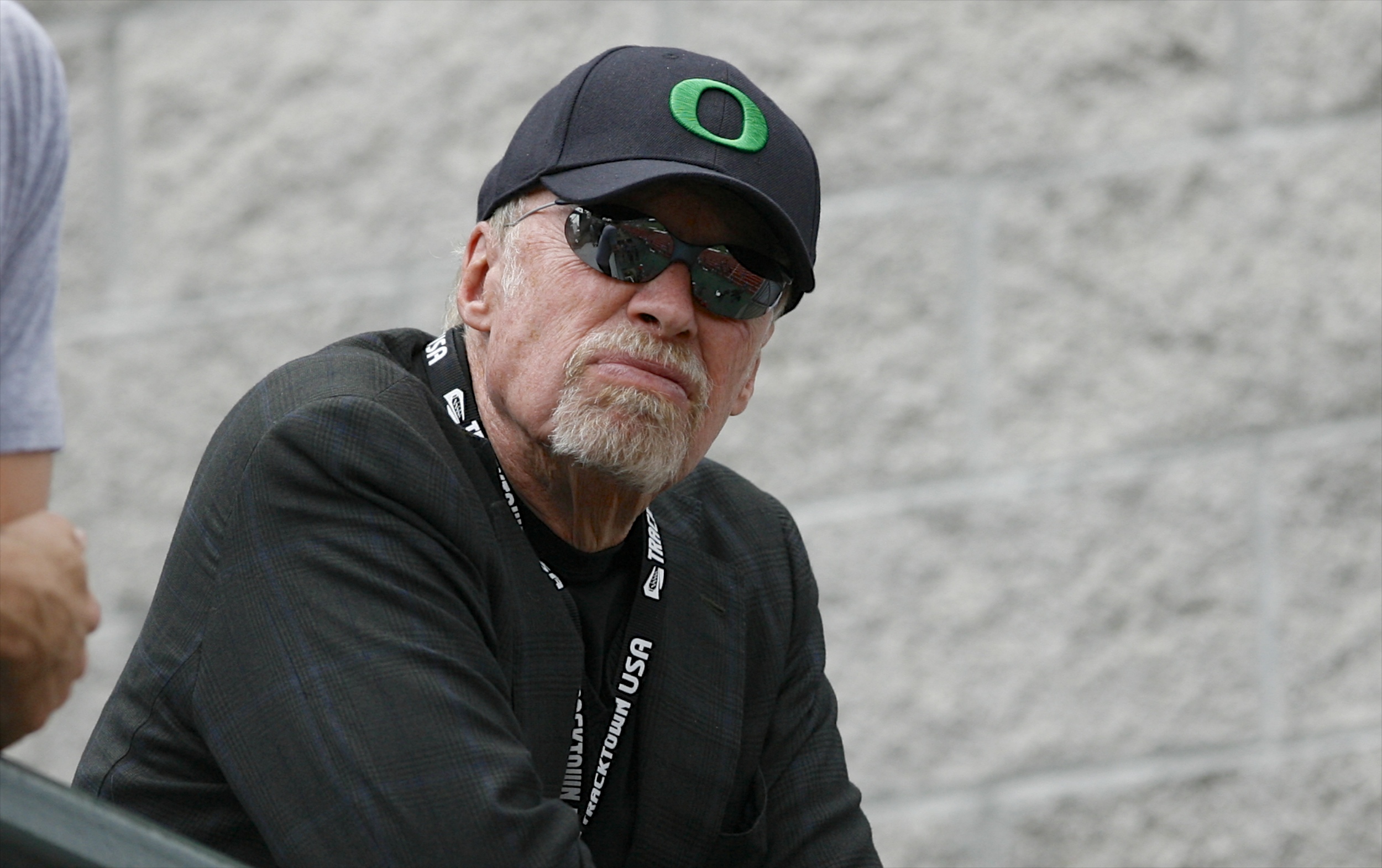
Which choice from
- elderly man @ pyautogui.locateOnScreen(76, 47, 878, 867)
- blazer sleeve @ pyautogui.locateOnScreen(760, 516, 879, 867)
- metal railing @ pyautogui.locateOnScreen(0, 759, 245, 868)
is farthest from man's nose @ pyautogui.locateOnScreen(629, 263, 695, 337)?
metal railing @ pyautogui.locateOnScreen(0, 759, 245, 868)

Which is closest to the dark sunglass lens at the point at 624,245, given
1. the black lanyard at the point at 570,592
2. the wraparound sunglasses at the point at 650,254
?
the wraparound sunglasses at the point at 650,254

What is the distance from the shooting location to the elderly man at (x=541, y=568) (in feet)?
6.37

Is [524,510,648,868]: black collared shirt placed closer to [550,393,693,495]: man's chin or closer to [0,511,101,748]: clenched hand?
[550,393,693,495]: man's chin

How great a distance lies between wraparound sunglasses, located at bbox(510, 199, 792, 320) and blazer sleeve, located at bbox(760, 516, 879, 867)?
20.8 inches

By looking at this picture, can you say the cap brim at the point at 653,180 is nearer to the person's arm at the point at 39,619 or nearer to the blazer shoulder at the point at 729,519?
the blazer shoulder at the point at 729,519

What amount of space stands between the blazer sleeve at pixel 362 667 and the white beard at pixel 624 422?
229mm

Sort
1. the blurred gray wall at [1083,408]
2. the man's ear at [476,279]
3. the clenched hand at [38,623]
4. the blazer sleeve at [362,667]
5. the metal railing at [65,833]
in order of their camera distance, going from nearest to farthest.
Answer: the metal railing at [65,833] < the clenched hand at [38,623] < the blazer sleeve at [362,667] < the man's ear at [476,279] < the blurred gray wall at [1083,408]

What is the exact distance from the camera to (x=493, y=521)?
2.29 metres

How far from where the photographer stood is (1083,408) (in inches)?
144

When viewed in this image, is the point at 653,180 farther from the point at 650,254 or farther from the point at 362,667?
the point at 362,667

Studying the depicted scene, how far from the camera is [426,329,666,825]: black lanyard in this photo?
238cm

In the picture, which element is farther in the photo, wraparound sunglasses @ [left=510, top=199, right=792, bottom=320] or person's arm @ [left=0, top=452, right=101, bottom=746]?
wraparound sunglasses @ [left=510, top=199, right=792, bottom=320]

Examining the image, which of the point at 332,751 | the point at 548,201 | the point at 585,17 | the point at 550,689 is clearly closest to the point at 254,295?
the point at 585,17

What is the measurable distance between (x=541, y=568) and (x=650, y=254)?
17.0 inches
